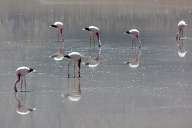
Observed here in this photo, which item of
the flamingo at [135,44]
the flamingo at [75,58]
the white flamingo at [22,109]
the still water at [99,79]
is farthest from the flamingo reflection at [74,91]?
the flamingo at [135,44]

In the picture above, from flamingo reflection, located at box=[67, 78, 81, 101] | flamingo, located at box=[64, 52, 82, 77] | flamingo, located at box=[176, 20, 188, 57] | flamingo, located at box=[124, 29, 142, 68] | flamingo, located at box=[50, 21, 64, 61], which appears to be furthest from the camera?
flamingo, located at box=[176, 20, 188, 57]

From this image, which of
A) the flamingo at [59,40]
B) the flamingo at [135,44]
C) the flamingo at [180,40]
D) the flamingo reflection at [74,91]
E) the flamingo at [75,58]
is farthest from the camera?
the flamingo at [180,40]

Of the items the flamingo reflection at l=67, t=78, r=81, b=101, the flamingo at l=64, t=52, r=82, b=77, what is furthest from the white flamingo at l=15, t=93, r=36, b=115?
the flamingo at l=64, t=52, r=82, b=77

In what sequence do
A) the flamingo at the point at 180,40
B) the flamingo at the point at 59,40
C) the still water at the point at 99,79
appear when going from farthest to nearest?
the flamingo at the point at 180,40
the flamingo at the point at 59,40
the still water at the point at 99,79

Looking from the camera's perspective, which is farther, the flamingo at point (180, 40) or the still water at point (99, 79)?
the flamingo at point (180, 40)

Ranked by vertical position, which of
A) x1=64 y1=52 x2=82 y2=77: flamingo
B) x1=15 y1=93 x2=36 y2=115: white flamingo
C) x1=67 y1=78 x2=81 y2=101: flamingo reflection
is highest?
x1=64 y1=52 x2=82 y2=77: flamingo

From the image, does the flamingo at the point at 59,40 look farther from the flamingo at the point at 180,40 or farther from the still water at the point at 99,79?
the flamingo at the point at 180,40

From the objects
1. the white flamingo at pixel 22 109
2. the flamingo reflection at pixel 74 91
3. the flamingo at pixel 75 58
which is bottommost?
the white flamingo at pixel 22 109

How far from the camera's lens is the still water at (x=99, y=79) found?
3.92 m

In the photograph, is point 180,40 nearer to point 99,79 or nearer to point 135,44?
point 135,44

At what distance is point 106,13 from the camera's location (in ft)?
32.3

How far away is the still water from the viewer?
154 inches

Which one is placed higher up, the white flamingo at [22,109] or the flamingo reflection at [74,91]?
the flamingo reflection at [74,91]

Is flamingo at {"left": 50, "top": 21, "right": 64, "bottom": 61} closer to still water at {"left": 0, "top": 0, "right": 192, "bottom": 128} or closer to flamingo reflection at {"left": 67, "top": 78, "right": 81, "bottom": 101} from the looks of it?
still water at {"left": 0, "top": 0, "right": 192, "bottom": 128}
